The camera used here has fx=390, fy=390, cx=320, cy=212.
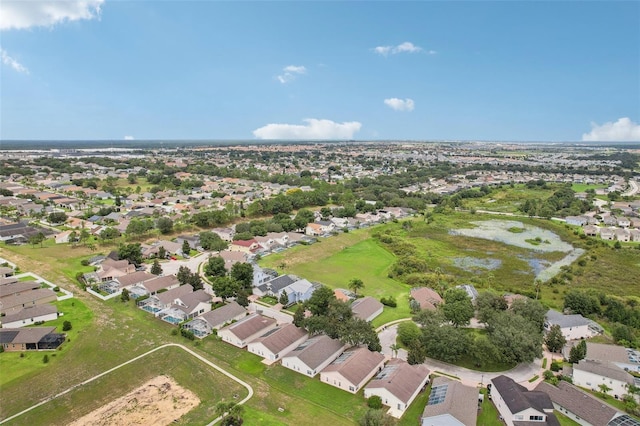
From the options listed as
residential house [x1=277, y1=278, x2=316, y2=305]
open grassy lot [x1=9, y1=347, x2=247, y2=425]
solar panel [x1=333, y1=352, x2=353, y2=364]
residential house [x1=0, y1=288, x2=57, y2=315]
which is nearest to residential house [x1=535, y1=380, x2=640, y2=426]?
solar panel [x1=333, y1=352, x2=353, y2=364]

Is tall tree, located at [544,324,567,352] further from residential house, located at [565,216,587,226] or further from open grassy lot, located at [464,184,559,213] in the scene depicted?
open grassy lot, located at [464,184,559,213]

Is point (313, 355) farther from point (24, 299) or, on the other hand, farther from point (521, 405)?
point (24, 299)

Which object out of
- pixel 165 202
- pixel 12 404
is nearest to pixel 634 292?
pixel 12 404

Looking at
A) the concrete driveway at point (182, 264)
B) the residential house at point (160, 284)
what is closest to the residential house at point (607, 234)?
the concrete driveway at point (182, 264)

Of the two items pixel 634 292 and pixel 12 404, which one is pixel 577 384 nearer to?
pixel 634 292

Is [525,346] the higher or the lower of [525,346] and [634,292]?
the higher

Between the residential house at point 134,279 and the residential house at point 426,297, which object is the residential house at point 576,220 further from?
the residential house at point 134,279

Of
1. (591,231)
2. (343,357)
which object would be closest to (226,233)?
(343,357)
